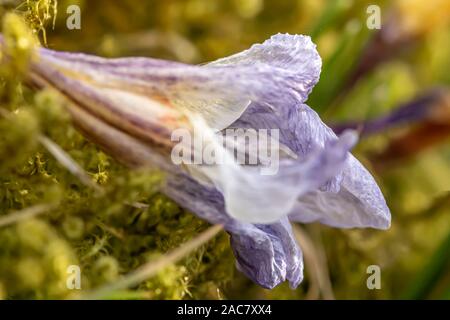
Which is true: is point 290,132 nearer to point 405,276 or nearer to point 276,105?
point 276,105

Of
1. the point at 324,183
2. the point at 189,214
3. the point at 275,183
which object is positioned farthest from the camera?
the point at 189,214

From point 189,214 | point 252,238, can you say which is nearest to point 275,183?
point 252,238

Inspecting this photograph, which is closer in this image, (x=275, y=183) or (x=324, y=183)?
(x=275, y=183)

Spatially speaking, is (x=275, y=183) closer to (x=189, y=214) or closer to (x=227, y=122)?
(x=227, y=122)

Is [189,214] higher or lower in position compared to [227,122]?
lower

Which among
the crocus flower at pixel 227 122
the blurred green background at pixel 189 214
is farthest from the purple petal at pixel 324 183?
the blurred green background at pixel 189 214

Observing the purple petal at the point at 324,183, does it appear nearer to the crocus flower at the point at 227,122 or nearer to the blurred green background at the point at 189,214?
the crocus flower at the point at 227,122
